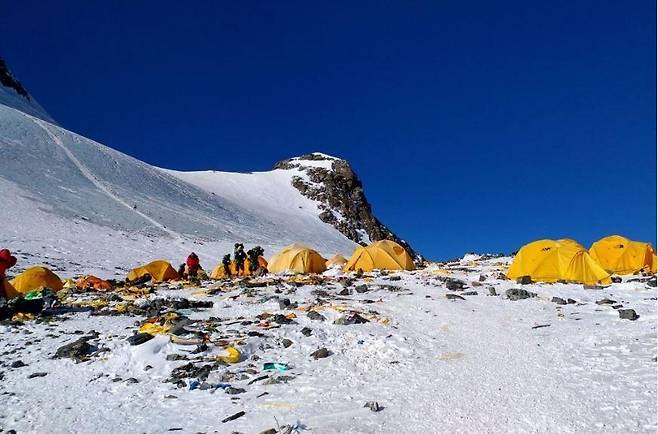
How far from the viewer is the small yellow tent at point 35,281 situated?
18.8 m

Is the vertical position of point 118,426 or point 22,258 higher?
point 22,258

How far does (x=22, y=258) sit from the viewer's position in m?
26.9

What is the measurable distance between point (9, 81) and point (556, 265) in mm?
125004

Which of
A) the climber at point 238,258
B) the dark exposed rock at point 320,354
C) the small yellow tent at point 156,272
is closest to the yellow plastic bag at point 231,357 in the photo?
the dark exposed rock at point 320,354

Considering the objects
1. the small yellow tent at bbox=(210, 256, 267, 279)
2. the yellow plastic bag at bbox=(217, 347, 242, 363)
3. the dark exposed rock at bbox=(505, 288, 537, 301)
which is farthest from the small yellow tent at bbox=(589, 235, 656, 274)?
the yellow plastic bag at bbox=(217, 347, 242, 363)

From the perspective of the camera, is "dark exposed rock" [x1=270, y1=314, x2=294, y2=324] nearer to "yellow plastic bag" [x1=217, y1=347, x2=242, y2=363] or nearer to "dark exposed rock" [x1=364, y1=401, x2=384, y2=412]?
"yellow plastic bag" [x1=217, y1=347, x2=242, y2=363]

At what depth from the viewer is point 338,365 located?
8.95 metres

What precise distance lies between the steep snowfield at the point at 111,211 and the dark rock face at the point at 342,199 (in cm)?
799

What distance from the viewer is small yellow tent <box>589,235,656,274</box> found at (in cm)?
2169

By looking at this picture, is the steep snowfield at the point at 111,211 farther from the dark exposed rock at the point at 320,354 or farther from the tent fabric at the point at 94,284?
the dark exposed rock at the point at 320,354

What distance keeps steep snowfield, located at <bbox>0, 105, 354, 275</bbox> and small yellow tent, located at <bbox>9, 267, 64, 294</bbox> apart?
7676mm

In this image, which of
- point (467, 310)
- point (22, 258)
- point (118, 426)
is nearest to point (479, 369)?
point (467, 310)

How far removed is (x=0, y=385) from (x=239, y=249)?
703 inches

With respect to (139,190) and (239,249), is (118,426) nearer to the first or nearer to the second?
(239,249)
